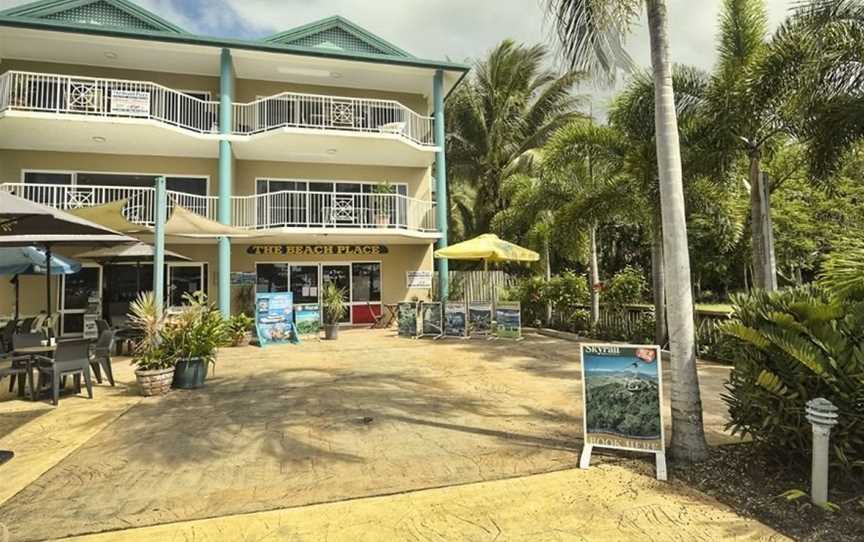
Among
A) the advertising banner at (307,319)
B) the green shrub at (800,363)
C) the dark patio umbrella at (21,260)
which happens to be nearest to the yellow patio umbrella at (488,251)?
the advertising banner at (307,319)

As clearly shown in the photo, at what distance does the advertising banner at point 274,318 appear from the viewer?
11844mm

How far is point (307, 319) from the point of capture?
12.8 m

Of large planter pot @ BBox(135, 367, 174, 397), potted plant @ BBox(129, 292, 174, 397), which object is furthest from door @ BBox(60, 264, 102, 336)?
large planter pot @ BBox(135, 367, 174, 397)

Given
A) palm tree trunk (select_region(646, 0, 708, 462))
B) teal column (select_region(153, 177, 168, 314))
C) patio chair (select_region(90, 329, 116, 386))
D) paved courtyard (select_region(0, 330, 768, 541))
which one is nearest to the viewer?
paved courtyard (select_region(0, 330, 768, 541))

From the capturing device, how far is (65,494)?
11.9ft

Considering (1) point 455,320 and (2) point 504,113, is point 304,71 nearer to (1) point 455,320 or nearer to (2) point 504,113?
(2) point 504,113

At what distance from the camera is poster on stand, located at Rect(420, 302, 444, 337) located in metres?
12.7

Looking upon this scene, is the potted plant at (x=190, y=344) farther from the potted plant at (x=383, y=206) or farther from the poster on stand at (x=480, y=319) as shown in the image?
the potted plant at (x=383, y=206)

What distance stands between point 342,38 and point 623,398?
14958 mm

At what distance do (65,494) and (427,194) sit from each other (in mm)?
14195

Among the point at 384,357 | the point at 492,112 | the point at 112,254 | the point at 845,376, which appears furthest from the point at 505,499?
the point at 492,112

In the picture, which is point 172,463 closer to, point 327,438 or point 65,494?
point 65,494

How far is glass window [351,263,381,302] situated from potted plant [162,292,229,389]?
8.85 m

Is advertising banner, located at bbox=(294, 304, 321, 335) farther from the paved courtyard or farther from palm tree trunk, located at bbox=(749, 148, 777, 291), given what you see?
palm tree trunk, located at bbox=(749, 148, 777, 291)
